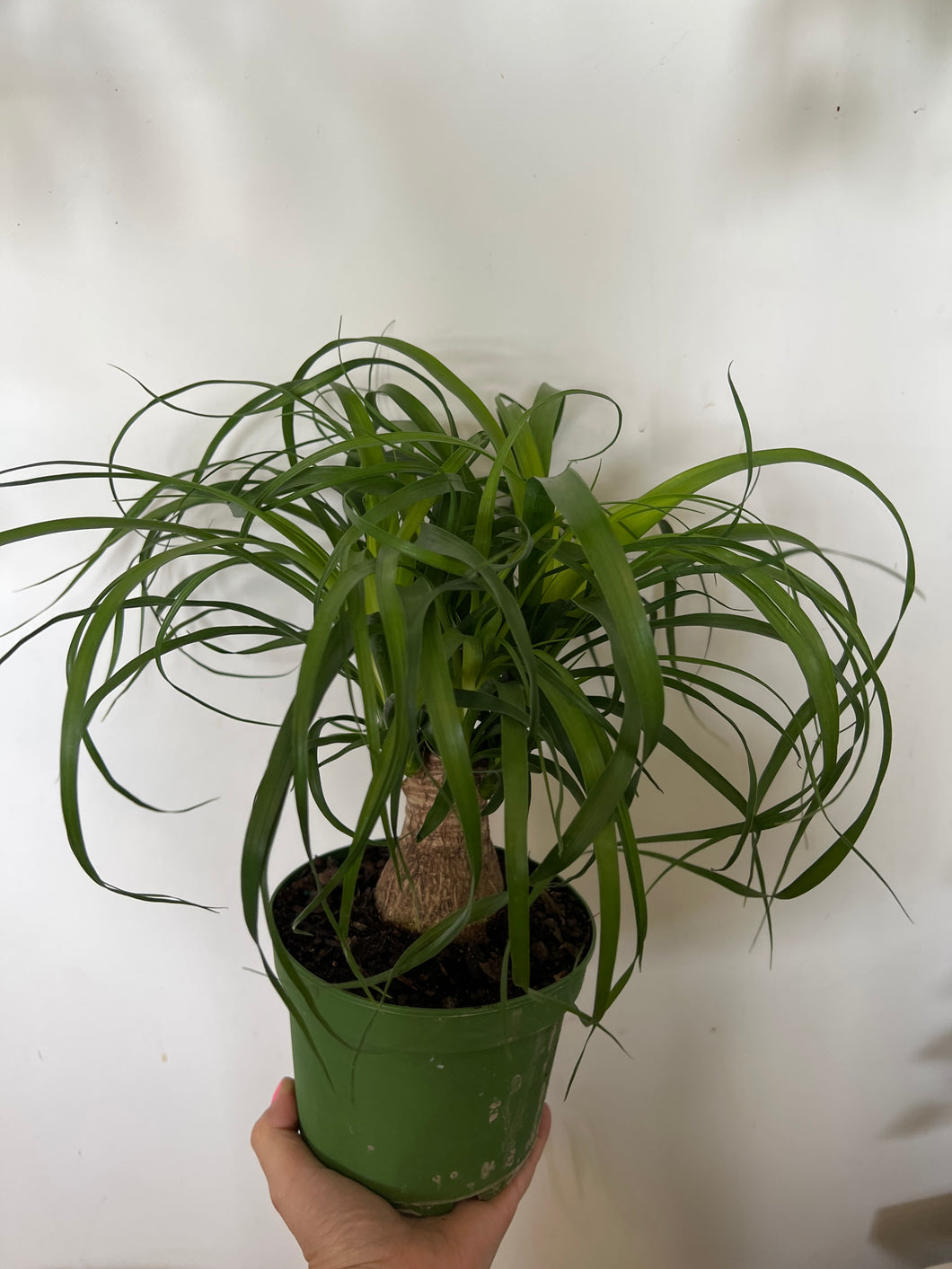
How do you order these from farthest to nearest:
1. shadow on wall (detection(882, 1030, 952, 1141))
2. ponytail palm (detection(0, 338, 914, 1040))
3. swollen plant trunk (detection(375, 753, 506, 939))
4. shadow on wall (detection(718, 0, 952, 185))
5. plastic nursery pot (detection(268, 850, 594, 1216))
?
shadow on wall (detection(882, 1030, 952, 1141)) < shadow on wall (detection(718, 0, 952, 185)) < swollen plant trunk (detection(375, 753, 506, 939)) < plastic nursery pot (detection(268, 850, 594, 1216)) < ponytail palm (detection(0, 338, 914, 1040))

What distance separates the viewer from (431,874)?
0.81 metres

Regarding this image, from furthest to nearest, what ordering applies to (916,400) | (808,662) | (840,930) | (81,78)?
(840,930), (916,400), (81,78), (808,662)

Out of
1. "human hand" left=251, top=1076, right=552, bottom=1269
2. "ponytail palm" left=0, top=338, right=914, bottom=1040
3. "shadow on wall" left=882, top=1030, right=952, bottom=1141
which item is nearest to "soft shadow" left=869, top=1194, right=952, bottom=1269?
"shadow on wall" left=882, top=1030, right=952, bottom=1141

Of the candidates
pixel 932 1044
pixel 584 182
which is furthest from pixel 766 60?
pixel 932 1044

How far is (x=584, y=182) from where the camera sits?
0.93 metres

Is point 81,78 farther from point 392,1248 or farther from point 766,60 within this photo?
point 392,1248

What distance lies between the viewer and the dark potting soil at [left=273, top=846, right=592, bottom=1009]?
74 centimetres

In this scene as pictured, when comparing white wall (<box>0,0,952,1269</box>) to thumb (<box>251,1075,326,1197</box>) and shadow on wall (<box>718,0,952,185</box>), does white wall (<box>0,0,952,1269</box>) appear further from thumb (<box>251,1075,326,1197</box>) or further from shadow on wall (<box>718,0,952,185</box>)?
thumb (<box>251,1075,326,1197</box>)

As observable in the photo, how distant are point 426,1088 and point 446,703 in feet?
1.39

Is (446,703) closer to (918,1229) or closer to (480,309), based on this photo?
(480,309)

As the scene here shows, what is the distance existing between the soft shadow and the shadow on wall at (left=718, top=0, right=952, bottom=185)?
1499 mm

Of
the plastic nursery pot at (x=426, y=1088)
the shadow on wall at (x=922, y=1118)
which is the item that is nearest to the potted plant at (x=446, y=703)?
A: the plastic nursery pot at (x=426, y=1088)

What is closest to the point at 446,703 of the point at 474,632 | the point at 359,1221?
the point at 474,632

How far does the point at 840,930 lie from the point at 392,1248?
74 cm
